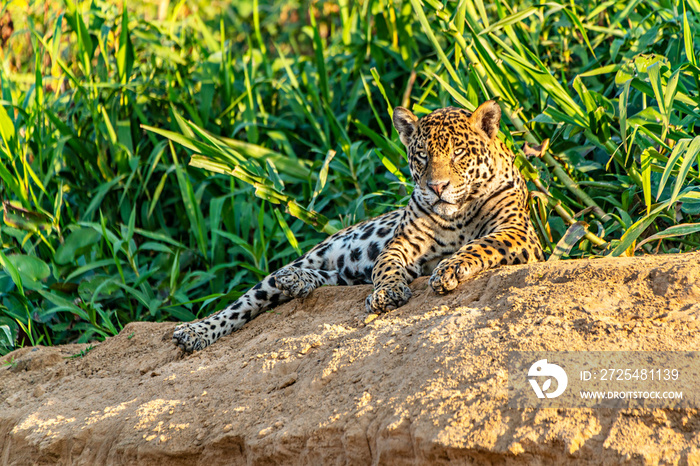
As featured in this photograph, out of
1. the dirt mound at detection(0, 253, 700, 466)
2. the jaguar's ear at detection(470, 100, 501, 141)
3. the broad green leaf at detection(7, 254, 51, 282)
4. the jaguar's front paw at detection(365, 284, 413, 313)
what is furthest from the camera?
the broad green leaf at detection(7, 254, 51, 282)

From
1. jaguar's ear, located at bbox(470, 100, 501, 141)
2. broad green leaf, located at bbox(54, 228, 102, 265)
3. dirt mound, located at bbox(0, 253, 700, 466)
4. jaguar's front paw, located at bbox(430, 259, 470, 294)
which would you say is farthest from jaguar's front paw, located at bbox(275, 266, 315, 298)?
broad green leaf, located at bbox(54, 228, 102, 265)

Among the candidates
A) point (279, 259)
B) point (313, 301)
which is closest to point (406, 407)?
point (313, 301)

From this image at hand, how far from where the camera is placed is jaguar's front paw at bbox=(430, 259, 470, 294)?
374cm

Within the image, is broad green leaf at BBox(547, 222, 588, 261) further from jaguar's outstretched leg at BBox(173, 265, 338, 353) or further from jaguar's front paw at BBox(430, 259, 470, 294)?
jaguar's outstretched leg at BBox(173, 265, 338, 353)

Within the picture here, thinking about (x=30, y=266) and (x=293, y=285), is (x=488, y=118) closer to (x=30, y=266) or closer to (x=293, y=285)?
(x=293, y=285)

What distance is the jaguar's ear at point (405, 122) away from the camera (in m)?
4.92

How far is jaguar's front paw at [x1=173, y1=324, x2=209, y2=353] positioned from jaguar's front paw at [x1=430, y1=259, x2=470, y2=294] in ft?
5.18

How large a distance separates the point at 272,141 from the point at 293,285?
292 cm

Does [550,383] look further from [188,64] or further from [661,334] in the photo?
[188,64]

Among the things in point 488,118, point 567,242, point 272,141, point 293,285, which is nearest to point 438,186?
point 488,118

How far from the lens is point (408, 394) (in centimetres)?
282

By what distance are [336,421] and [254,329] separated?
1870mm

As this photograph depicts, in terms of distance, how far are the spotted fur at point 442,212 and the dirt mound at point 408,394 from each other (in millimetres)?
434

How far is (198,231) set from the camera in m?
6.13
